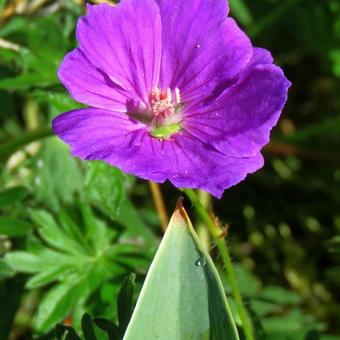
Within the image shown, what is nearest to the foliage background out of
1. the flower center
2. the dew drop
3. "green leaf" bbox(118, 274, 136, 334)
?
the flower center

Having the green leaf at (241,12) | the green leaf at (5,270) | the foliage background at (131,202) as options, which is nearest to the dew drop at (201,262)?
the foliage background at (131,202)

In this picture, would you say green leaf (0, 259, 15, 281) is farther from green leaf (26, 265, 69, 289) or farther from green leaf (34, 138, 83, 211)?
green leaf (34, 138, 83, 211)

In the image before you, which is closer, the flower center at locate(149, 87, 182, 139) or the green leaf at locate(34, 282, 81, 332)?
the flower center at locate(149, 87, 182, 139)

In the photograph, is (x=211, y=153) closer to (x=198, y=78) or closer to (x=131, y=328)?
(x=198, y=78)

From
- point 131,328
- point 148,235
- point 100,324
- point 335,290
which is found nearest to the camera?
point 131,328

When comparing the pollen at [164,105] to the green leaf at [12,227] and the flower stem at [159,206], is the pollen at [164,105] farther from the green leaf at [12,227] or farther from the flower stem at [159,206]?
the flower stem at [159,206]

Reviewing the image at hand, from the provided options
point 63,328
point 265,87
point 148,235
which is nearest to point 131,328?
point 63,328
